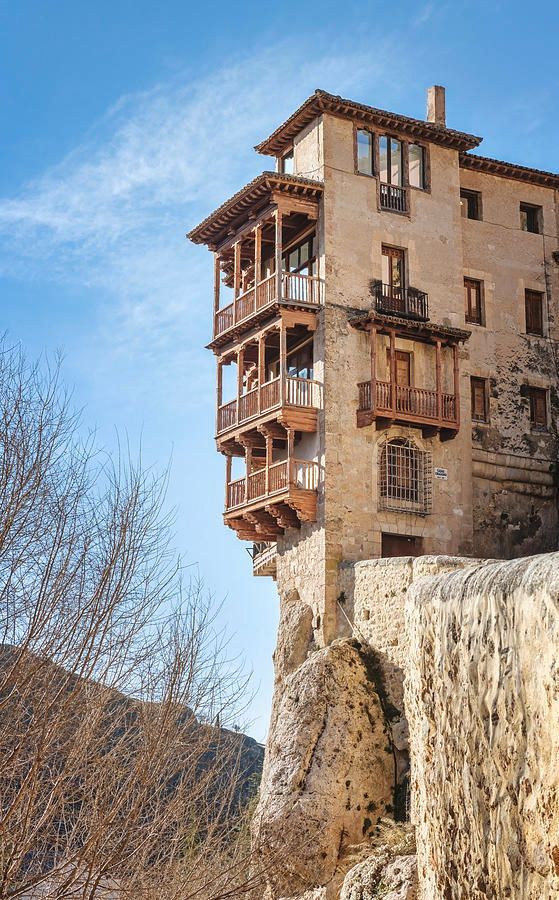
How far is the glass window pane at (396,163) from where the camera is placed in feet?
127

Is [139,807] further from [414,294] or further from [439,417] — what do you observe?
[414,294]

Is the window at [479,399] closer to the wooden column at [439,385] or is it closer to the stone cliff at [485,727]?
the wooden column at [439,385]

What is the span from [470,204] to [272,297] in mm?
8462

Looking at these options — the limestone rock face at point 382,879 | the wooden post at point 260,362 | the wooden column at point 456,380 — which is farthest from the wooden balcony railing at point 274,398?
the limestone rock face at point 382,879

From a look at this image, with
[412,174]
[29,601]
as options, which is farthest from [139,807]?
[412,174]

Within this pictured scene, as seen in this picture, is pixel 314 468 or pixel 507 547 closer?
pixel 314 468

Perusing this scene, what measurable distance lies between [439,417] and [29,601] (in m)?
21.4

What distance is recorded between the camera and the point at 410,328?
36750 mm

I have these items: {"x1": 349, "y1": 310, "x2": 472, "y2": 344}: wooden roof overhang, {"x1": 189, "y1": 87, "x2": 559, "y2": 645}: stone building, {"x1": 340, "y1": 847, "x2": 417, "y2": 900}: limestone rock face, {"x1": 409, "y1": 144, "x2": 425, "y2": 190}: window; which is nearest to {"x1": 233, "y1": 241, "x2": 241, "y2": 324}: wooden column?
{"x1": 189, "y1": 87, "x2": 559, "y2": 645}: stone building

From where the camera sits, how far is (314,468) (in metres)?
35.7

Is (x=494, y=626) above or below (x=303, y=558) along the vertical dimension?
below

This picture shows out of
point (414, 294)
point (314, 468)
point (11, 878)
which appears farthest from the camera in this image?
point (414, 294)

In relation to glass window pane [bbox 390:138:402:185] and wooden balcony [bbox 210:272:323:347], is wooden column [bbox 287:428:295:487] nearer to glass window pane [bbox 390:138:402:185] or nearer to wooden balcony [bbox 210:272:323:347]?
wooden balcony [bbox 210:272:323:347]

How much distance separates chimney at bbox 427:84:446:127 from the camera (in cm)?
4041
